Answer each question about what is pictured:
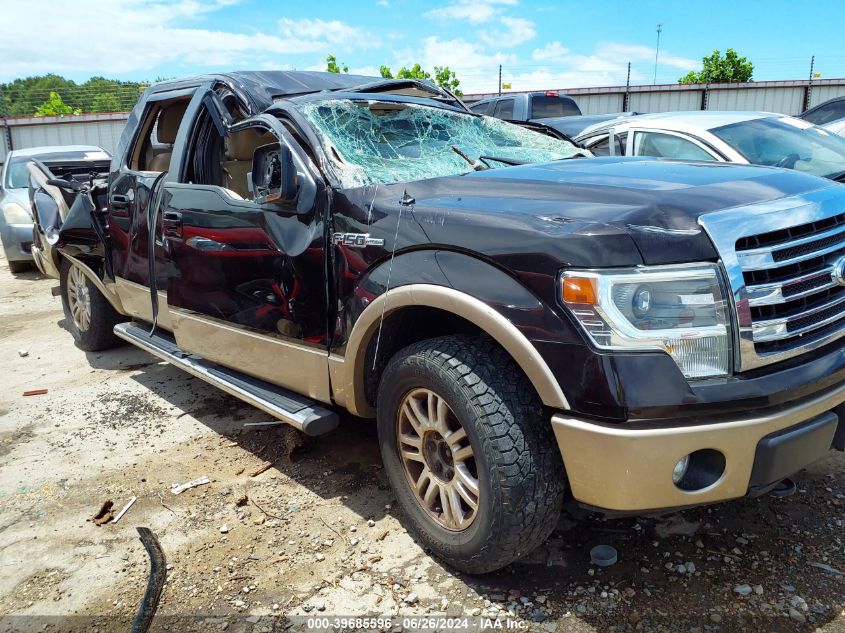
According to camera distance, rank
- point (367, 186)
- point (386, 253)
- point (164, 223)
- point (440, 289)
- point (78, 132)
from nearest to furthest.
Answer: point (440, 289)
point (386, 253)
point (367, 186)
point (164, 223)
point (78, 132)

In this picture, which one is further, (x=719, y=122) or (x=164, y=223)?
(x=719, y=122)

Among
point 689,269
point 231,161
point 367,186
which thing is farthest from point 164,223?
point 689,269

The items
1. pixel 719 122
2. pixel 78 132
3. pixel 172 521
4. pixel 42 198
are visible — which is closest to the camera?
pixel 172 521

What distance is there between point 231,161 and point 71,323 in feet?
10.3

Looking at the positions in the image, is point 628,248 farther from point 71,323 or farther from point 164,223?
point 71,323

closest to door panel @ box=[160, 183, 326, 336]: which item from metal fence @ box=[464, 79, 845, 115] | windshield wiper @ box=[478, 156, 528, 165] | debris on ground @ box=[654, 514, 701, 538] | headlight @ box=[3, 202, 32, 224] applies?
windshield wiper @ box=[478, 156, 528, 165]

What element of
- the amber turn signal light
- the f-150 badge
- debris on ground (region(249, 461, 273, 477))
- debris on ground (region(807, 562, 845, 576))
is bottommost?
debris on ground (region(249, 461, 273, 477))

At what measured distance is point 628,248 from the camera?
213 centimetres

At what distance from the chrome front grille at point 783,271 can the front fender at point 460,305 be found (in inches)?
22.2

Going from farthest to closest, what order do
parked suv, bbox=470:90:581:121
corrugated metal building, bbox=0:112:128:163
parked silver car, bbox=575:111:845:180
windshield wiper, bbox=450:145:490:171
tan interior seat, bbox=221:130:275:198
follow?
corrugated metal building, bbox=0:112:128:163, parked suv, bbox=470:90:581:121, parked silver car, bbox=575:111:845:180, tan interior seat, bbox=221:130:275:198, windshield wiper, bbox=450:145:490:171

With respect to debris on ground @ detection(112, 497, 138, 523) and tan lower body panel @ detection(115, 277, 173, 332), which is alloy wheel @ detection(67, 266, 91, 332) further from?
debris on ground @ detection(112, 497, 138, 523)

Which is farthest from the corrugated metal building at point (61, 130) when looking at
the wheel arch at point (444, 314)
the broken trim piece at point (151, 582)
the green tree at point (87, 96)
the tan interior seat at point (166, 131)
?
the wheel arch at point (444, 314)

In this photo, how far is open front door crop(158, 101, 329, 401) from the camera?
3125 mm

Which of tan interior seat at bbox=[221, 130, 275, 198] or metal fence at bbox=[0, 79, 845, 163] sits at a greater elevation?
metal fence at bbox=[0, 79, 845, 163]
